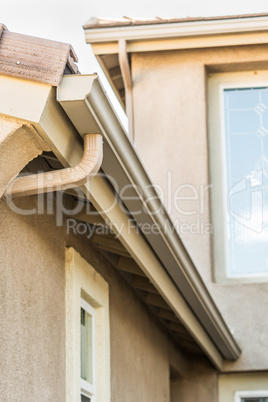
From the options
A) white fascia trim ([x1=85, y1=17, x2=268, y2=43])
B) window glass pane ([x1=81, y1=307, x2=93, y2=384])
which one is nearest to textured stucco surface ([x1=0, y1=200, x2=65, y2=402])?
window glass pane ([x1=81, y1=307, x2=93, y2=384])

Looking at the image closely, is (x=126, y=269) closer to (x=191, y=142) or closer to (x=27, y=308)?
(x=27, y=308)

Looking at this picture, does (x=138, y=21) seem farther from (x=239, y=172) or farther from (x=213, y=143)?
(x=239, y=172)

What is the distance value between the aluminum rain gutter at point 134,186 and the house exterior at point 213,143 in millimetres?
1353

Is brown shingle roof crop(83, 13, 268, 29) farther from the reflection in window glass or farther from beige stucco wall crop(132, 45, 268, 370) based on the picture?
the reflection in window glass

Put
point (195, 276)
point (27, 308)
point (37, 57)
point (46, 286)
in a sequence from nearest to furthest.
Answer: point (37, 57) < point (27, 308) < point (46, 286) < point (195, 276)

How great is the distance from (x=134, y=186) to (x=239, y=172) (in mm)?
4644

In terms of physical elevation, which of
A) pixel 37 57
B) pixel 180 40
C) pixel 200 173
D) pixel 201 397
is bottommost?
pixel 201 397

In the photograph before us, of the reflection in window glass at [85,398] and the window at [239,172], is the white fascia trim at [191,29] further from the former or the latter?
the reflection in window glass at [85,398]

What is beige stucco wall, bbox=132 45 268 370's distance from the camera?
8289 millimetres

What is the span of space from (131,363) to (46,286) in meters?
2.16

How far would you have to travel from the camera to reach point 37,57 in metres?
3.59

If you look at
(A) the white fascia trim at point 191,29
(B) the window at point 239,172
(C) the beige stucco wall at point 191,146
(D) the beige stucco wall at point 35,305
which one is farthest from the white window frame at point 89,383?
(A) the white fascia trim at point 191,29

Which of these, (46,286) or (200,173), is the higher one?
(200,173)

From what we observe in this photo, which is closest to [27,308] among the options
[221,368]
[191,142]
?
[221,368]
